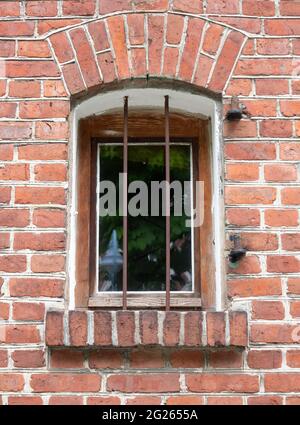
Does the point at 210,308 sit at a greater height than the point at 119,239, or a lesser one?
lesser

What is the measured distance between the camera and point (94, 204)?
9.58ft

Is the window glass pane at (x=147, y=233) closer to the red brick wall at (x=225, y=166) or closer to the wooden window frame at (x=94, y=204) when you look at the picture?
the wooden window frame at (x=94, y=204)

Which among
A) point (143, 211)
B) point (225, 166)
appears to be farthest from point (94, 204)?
point (225, 166)

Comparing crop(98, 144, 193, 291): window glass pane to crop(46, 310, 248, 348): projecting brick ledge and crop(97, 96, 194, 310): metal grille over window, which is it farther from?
crop(46, 310, 248, 348): projecting brick ledge

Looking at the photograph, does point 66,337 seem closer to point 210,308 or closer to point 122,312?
point 122,312

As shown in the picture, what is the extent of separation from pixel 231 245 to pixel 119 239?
1.78 feet

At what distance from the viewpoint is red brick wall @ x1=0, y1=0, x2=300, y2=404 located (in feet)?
8.30

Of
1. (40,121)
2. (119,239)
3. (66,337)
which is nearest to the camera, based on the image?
(66,337)

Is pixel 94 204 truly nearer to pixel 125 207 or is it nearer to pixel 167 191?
pixel 125 207

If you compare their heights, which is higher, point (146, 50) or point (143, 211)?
point (146, 50)

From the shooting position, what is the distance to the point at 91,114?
294 centimetres

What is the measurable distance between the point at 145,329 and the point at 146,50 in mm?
1159

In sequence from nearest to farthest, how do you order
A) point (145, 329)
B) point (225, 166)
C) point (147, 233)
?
1. point (145, 329)
2. point (225, 166)
3. point (147, 233)
